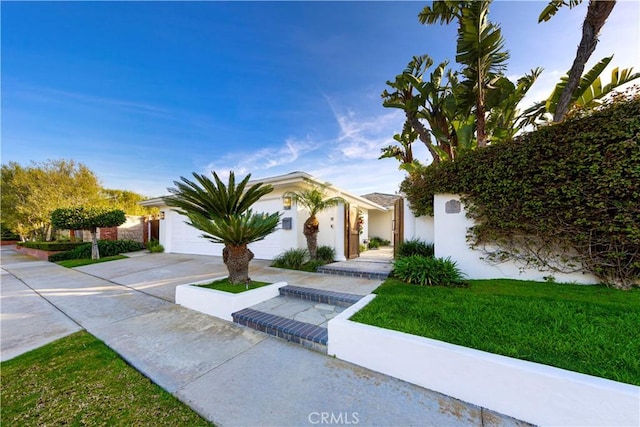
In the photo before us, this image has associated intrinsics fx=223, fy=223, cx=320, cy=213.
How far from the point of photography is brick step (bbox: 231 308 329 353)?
3.17 metres

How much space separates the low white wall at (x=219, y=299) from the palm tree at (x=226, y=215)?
67 centimetres

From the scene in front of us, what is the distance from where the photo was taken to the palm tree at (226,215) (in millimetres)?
4645

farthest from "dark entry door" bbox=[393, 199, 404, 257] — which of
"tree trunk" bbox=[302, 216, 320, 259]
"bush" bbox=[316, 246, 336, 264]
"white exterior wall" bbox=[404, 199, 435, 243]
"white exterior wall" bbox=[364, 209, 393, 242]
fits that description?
"white exterior wall" bbox=[364, 209, 393, 242]

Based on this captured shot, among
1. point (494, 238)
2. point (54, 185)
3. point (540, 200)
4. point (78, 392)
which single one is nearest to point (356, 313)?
point (78, 392)

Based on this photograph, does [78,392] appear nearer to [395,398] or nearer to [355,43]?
[395,398]

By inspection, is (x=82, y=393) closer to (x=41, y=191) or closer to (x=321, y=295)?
(x=321, y=295)

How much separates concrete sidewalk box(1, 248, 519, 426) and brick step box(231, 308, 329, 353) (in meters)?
0.12

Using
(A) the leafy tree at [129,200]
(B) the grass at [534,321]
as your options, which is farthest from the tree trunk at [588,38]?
(A) the leafy tree at [129,200]

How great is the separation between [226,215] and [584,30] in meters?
9.20

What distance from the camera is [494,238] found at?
5.18 m

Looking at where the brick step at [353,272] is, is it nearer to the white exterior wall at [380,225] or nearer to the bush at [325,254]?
the bush at [325,254]

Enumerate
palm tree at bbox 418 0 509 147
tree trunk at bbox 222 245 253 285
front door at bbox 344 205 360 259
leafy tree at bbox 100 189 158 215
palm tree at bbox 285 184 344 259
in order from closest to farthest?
1. tree trunk at bbox 222 245 253 285
2. palm tree at bbox 418 0 509 147
3. palm tree at bbox 285 184 344 259
4. front door at bbox 344 205 360 259
5. leafy tree at bbox 100 189 158 215

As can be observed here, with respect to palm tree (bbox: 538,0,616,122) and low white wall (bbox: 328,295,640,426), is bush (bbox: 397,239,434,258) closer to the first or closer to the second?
low white wall (bbox: 328,295,640,426)

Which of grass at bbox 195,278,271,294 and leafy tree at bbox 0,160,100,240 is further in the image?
leafy tree at bbox 0,160,100,240
